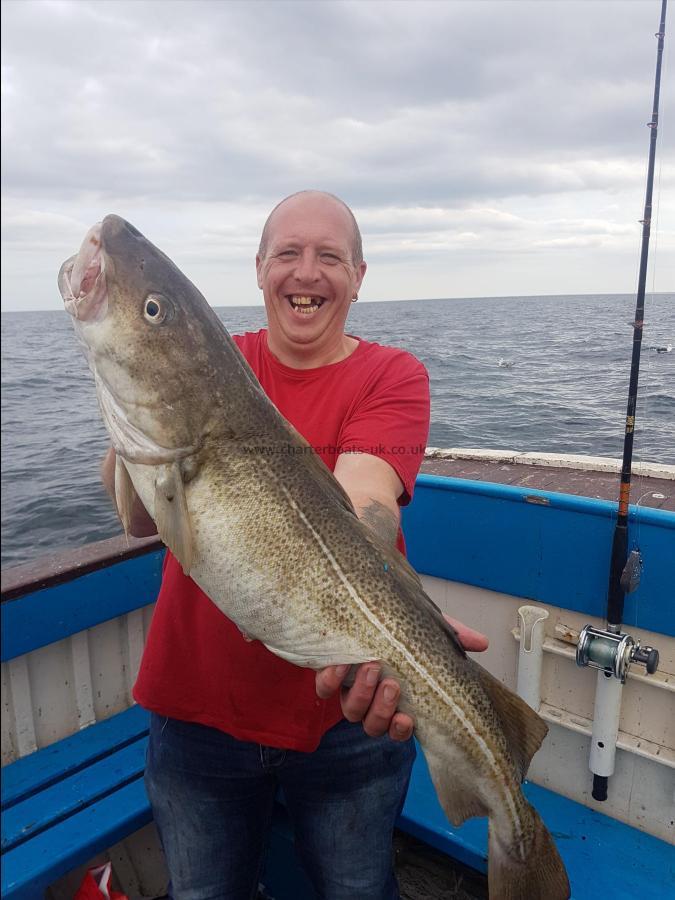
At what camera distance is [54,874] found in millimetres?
2984

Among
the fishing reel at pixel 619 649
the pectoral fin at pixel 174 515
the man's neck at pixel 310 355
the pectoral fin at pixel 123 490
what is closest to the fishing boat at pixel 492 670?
the fishing reel at pixel 619 649

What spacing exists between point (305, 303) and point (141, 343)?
2.87 ft

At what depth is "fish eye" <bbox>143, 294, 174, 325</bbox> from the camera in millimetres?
2174

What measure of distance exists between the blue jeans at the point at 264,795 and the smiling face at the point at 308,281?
5.04ft

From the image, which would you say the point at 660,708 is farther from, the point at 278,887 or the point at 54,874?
the point at 54,874

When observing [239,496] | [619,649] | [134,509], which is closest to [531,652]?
[619,649]

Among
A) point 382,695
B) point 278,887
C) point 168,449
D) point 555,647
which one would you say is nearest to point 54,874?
point 278,887

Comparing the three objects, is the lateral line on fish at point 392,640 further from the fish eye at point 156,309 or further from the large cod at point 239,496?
the fish eye at point 156,309

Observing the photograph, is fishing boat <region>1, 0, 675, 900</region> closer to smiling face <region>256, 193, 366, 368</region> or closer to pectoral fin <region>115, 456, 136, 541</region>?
pectoral fin <region>115, 456, 136, 541</region>

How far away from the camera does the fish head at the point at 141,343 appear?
7.01ft

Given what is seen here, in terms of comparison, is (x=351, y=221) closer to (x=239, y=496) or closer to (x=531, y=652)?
(x=239, y=496)

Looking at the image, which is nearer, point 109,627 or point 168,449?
point 168,449

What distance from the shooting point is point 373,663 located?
2.19m

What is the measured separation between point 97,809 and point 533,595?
2594 millimetres
